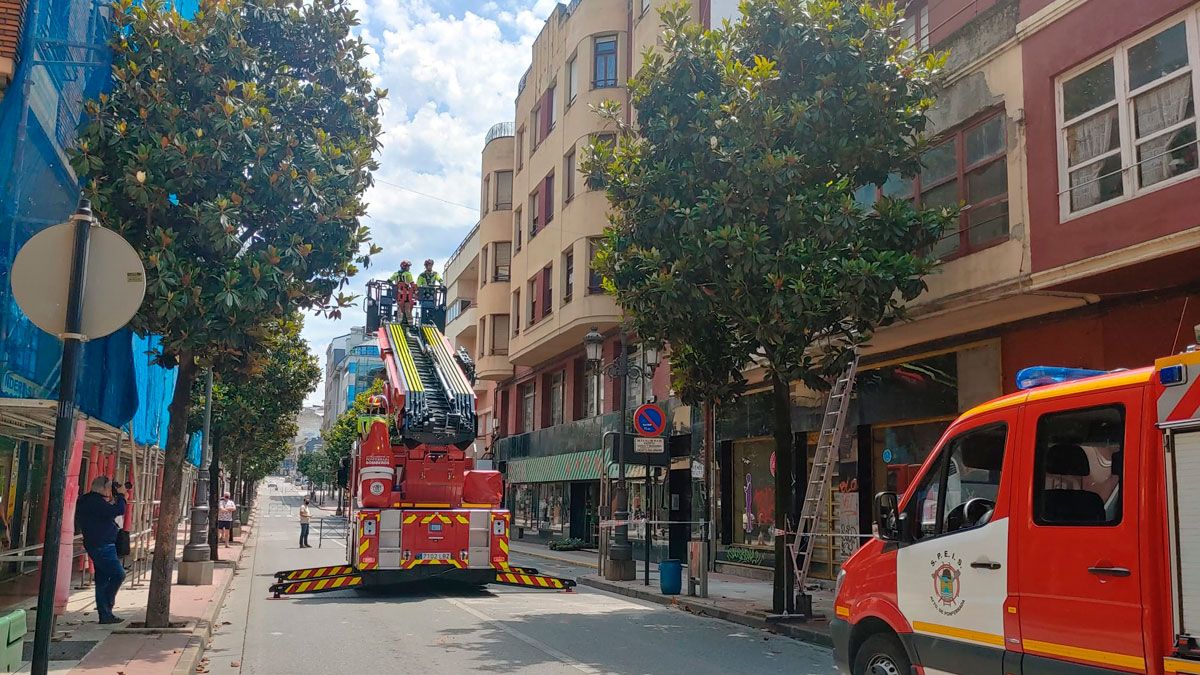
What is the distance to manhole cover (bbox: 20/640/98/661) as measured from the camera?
29.7 ft

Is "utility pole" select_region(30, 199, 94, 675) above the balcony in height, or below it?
below

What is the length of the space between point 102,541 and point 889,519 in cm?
933

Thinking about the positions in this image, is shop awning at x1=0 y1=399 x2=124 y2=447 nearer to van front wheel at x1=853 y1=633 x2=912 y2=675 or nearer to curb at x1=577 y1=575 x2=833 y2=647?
van front wheel at x1=853 y1=633 x2=912 y2=675

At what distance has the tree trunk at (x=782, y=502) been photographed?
1355 cm

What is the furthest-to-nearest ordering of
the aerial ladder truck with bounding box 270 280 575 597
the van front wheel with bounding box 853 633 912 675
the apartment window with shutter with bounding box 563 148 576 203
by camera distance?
1. the apartment window with shutter with bounding box 563 148 576 203
2. the aerial ladder truck with bounding box 270 280 575 597
3. the van front wheel with bounding box 853 633 912 675

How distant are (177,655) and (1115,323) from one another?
447 inches

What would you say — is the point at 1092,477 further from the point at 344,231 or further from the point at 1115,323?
the point at 344,231

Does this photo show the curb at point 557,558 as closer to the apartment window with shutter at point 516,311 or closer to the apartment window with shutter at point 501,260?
the apartment window with shutter at point 516,311

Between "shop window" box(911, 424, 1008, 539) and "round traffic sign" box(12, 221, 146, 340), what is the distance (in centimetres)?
510

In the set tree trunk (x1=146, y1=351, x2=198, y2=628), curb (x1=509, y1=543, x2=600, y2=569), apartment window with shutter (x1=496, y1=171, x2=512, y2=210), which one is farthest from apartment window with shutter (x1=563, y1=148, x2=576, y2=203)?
tree trunk (x1=146, y1=351, x2=198, y2=628)

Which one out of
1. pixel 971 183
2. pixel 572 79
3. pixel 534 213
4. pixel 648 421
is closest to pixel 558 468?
pixel 534 213

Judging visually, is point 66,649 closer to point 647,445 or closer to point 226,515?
point 647,445

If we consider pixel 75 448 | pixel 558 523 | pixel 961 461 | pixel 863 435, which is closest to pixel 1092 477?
pixel 961 461

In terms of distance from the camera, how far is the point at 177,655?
946cm
